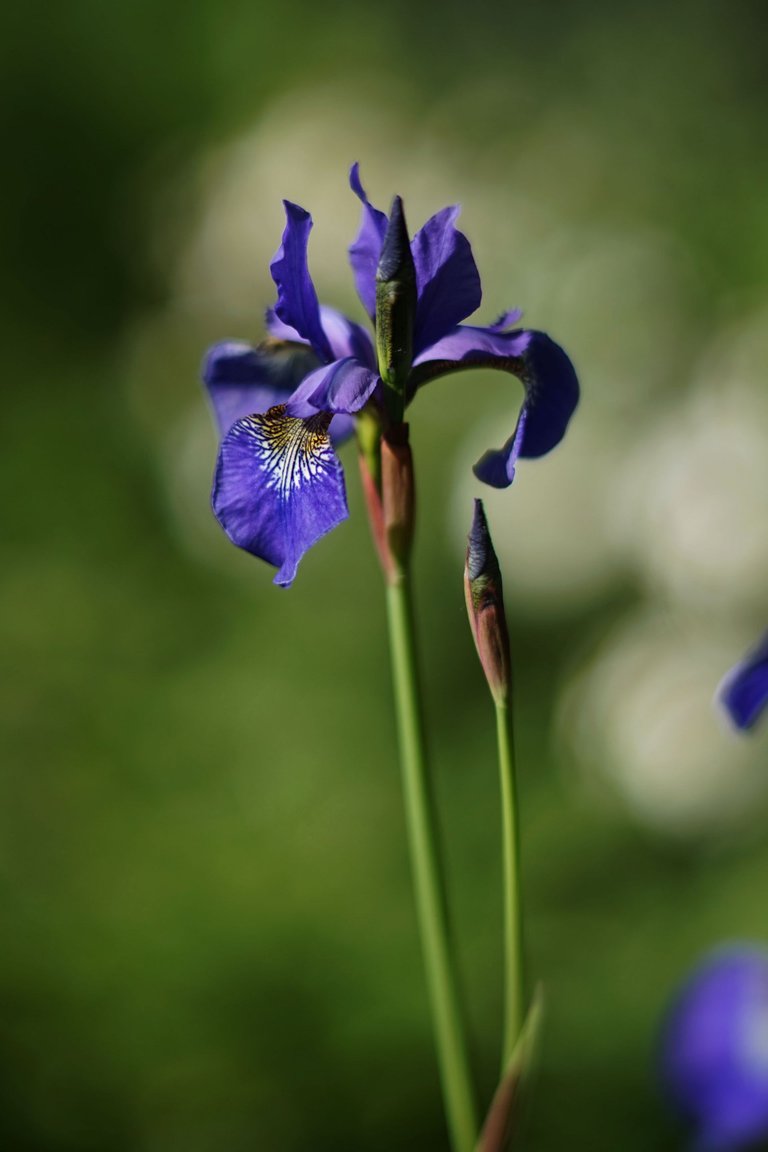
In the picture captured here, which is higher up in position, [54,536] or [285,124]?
[285,124]

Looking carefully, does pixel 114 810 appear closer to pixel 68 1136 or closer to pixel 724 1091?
pixel 68 1136

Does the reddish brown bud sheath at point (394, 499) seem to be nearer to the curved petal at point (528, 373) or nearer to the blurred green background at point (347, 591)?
the curved petal at point (528, 373)

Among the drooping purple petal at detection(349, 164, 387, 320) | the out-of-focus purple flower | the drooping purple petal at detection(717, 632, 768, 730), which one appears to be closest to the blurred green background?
the out-of-focus purple flower

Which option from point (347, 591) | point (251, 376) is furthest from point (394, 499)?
point (347, 591)

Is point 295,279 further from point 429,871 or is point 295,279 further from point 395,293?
point 429,871

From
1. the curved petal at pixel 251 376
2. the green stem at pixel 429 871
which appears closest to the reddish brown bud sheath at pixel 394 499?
the green stem at pixel 429 871

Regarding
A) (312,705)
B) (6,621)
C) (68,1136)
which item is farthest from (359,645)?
(68,1136)
